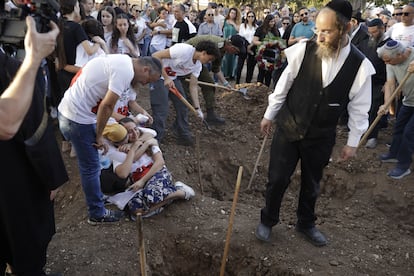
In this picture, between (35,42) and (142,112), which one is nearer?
(35,42)

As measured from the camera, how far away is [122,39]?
597cm

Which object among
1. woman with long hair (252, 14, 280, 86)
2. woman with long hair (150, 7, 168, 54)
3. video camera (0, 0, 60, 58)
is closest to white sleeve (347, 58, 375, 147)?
video camera (0, 0, 60, 58)

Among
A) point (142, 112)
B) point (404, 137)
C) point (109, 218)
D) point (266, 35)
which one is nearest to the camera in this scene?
point (109, 218)

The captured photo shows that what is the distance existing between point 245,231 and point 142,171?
1209 millimetres

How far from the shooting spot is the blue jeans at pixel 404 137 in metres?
4.78

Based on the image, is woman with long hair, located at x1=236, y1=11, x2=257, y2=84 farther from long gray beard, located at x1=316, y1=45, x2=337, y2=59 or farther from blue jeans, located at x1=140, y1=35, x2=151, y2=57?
long gray beard, located at x1=316, y1=45, x2=337, y2=59

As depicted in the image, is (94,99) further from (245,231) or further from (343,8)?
(343,8)

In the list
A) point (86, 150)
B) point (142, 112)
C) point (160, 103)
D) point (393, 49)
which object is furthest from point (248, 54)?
point (86, 150)

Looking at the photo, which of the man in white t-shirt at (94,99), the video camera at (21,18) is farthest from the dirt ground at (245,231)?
the video camera at (21,18)

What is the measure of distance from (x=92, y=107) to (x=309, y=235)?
7.72 ft

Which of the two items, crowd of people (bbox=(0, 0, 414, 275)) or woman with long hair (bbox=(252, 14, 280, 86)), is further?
woman with long hair (bbox=(252, 14, 280, 86))

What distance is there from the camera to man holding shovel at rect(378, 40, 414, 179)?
4.68 m

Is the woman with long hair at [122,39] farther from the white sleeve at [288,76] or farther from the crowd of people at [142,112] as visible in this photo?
the white sleeve at [288,76]

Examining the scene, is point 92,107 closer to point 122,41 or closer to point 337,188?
point 122,41
